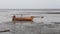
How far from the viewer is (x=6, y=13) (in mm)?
1020

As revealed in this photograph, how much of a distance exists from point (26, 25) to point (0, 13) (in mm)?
335

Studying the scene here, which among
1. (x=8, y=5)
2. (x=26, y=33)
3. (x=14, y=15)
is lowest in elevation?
(x=26, y=33)

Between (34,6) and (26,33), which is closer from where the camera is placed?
(26,33)

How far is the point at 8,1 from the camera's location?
3.01 feet

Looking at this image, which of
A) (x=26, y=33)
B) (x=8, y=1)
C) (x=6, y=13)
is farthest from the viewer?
(x=6, y=13)

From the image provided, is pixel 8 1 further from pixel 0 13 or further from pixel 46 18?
pixel 46 18

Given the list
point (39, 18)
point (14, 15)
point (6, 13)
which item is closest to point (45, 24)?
point (39, 18)

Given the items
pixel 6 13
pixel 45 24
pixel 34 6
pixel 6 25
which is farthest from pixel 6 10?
pixel 45 24

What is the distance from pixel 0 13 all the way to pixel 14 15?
0.53 ft

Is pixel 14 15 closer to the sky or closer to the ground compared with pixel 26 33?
closer to the sky

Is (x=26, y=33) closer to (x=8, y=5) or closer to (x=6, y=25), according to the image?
(x=6, y=25)

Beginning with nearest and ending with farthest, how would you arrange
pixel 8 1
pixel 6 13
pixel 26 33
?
pixel 26 33 < pixel 8 1 < pixel 6 13

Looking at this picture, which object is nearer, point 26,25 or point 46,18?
point 26,25

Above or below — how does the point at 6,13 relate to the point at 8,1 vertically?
below
